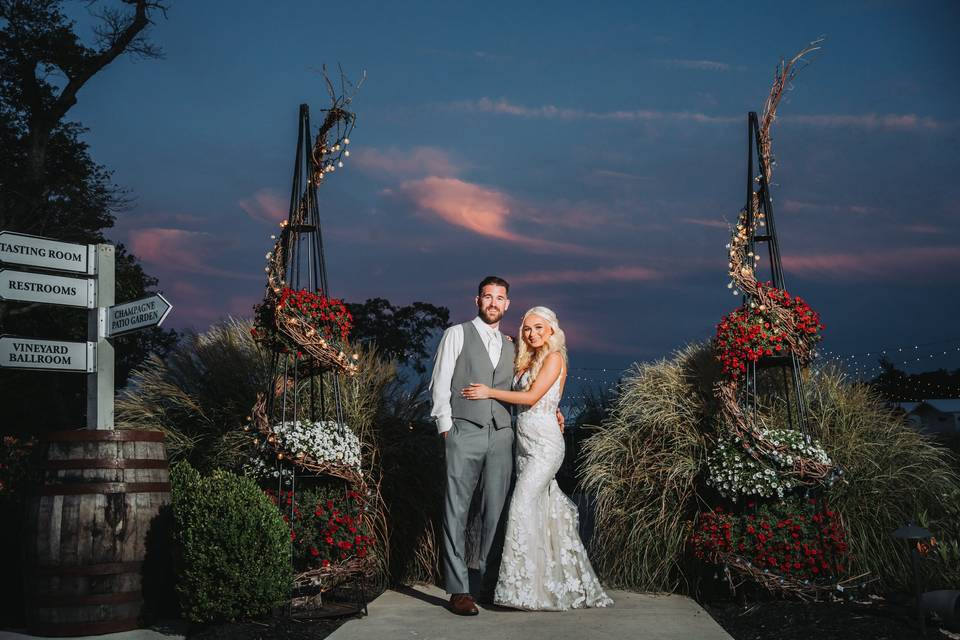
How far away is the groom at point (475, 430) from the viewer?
235 inches

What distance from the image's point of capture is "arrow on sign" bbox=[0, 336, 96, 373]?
5.99 meters

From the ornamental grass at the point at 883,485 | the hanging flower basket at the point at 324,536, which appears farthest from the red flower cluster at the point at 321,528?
the ornamental grass at the point at 883,485

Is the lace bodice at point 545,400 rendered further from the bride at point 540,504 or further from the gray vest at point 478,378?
the gray vest at point 478,378

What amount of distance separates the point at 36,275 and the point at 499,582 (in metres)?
3.92

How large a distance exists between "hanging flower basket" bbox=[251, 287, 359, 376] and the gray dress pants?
1334 mm

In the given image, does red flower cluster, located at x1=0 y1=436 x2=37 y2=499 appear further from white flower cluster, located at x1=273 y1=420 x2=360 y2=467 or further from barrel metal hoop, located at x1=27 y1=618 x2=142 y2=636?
white flower cluster, located at x1=273 y1=420 x2=360 y2=467

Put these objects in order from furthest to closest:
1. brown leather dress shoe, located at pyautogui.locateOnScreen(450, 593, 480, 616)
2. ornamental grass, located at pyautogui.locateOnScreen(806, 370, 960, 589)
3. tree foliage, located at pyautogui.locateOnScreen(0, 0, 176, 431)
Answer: tree foliage, located at pyautogui.locateOnScreen(0, 0, 176, 431) < ornamental grass, located at pyautogui.locateOnScreen(806, 370, 960, 589) < brown leather dress shoe, located at pyautogui.locateOnScreen(450, 593, 480, 616)

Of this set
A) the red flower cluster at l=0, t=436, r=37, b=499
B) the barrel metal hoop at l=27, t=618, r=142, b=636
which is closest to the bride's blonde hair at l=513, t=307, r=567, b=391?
the barrel metal hoop at l=27, t=618, r=142, b=636

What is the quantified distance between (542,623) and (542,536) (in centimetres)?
62

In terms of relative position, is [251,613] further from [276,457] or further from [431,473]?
[431,473]

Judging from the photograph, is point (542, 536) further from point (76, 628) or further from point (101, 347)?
point (101, 347)

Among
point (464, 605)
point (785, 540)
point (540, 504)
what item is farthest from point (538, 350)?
point (785, 540)

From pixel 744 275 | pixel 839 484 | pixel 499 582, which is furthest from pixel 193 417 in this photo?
pixel 839 484

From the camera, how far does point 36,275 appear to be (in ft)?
20.0
